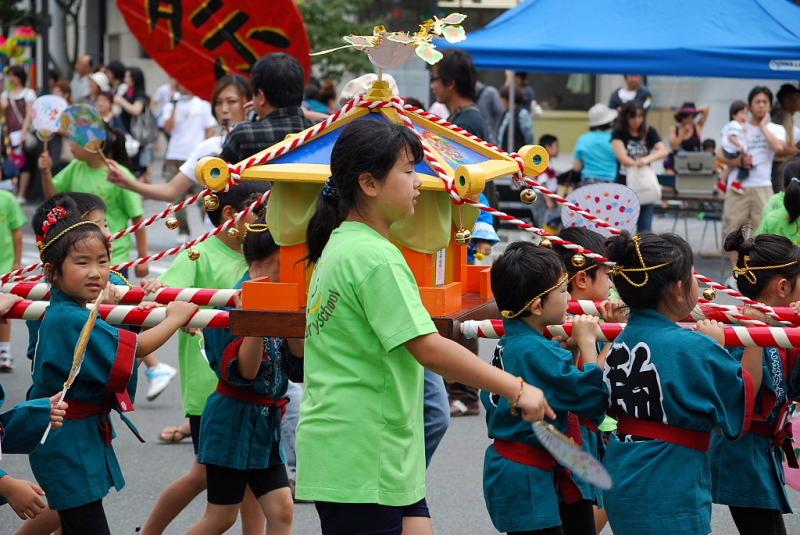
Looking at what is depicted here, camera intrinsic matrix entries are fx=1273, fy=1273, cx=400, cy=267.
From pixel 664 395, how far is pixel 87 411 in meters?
1.85

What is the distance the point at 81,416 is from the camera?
4.14m

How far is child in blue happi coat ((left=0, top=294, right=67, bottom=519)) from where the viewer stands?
3.61m

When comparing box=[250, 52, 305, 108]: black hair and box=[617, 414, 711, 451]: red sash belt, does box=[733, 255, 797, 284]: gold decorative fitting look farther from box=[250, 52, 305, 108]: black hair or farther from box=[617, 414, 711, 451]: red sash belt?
box=[250, 52, 305, 108]: black hair

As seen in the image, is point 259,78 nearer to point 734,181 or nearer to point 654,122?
point 734,181

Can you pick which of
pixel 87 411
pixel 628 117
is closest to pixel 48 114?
pixel 87 411

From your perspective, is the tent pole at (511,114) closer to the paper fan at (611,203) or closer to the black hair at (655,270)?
the paper fan at (611,203)

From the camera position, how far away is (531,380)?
3.80m

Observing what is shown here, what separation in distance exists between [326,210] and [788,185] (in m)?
3.74

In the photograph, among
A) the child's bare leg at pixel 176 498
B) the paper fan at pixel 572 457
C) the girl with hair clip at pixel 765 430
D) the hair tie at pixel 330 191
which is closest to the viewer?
the paper fan at pixel 572 457

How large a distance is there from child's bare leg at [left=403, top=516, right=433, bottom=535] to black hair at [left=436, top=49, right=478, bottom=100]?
3794 millimetres

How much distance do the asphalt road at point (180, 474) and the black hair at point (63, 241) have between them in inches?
76.8

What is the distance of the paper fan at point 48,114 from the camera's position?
316 inches

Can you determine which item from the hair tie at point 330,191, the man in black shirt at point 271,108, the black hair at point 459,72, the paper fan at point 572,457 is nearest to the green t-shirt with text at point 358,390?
the hair tie at point 330,191

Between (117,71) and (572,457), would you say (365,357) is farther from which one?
(117,71)
